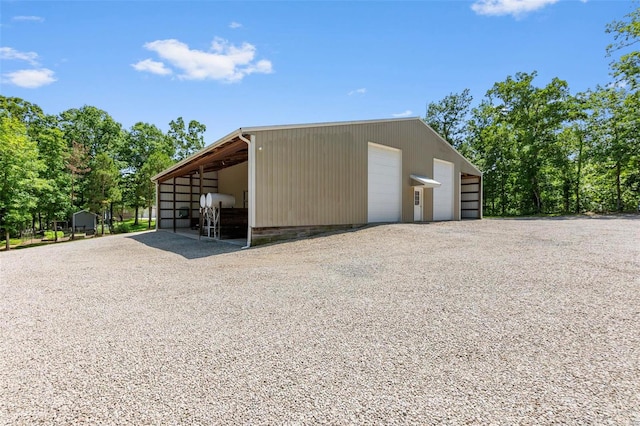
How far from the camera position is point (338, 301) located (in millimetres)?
4016

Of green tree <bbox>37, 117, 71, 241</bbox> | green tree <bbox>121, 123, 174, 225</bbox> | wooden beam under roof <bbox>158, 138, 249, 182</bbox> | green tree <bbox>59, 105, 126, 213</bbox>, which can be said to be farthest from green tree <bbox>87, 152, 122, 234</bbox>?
wooden beam under roof <bbox>158, 138, 249, 182</bbox>


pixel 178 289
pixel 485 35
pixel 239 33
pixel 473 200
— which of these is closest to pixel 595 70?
pixel 473 200

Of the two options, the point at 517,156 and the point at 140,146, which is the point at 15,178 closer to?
the point at 140,146

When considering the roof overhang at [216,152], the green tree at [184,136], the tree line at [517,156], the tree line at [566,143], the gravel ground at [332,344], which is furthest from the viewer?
the green tree at [184,136]

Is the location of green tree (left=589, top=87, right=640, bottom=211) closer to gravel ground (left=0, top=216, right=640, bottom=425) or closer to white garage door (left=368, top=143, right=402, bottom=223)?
white garage door (left=368, top=143, right=402, bottom=223)

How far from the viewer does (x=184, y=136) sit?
32406 millimetres

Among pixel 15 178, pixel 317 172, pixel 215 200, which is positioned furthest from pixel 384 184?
pixel 15 178

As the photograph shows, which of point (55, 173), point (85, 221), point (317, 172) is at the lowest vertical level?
point (85, 221)

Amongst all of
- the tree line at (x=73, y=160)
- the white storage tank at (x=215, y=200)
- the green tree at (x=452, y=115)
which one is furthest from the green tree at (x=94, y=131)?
the green tree at (x=452, y=115)

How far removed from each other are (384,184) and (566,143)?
18092 mm

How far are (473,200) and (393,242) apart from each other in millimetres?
13265

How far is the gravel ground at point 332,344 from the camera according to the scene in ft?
6.51

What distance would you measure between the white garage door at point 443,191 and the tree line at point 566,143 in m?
9.78

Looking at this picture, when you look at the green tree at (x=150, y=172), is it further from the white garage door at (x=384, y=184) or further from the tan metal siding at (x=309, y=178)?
the white garage door at (x=384, y=184)
